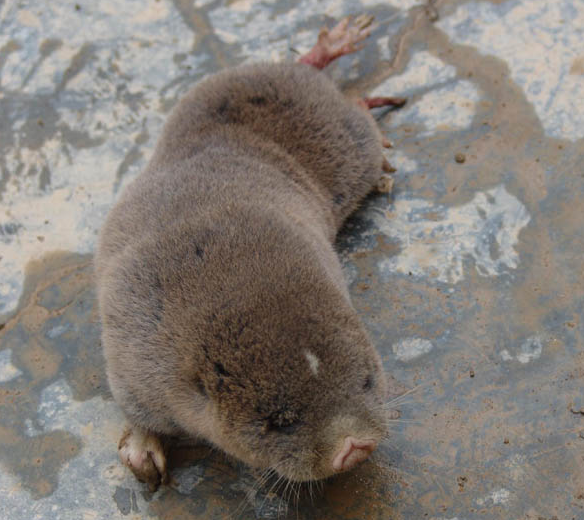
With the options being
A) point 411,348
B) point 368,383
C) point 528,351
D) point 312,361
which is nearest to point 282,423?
point 312,361

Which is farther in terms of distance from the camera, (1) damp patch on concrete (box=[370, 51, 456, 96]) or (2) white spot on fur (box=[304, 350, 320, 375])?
(1) damp patch on concrete (box=[370, 51, 456, 96])

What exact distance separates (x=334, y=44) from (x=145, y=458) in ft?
9.59

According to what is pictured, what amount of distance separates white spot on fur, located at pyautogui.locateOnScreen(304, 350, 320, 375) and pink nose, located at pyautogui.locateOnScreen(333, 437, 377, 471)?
252 mm

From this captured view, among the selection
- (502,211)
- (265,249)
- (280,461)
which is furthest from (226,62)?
(280,461)

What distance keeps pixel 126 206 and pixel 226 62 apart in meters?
1.98

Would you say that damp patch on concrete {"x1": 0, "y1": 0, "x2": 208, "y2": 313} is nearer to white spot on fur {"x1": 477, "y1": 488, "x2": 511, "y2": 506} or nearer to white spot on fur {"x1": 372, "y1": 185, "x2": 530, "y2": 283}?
white spot on fur {"x1": 372, "y1": 185, "x2": 530, "y2": 283}

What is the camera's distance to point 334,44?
4754mm

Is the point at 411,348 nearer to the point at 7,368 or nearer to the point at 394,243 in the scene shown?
the point at 394,243

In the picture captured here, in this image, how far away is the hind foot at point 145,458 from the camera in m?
3.00

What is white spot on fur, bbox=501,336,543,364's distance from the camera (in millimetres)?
3223

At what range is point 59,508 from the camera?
3021 millimetres

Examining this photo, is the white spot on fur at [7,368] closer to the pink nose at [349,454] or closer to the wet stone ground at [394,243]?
the wet stone ground at [394,243]

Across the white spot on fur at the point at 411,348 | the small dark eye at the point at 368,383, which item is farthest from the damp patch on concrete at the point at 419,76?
the small dark eye at the point at 368,383

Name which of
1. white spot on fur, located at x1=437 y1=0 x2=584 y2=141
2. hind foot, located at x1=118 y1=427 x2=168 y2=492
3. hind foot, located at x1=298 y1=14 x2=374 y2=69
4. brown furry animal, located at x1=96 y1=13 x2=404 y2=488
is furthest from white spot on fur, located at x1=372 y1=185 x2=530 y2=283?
hind foot, located at x1=118 y1=427 x2=168 y2=492
